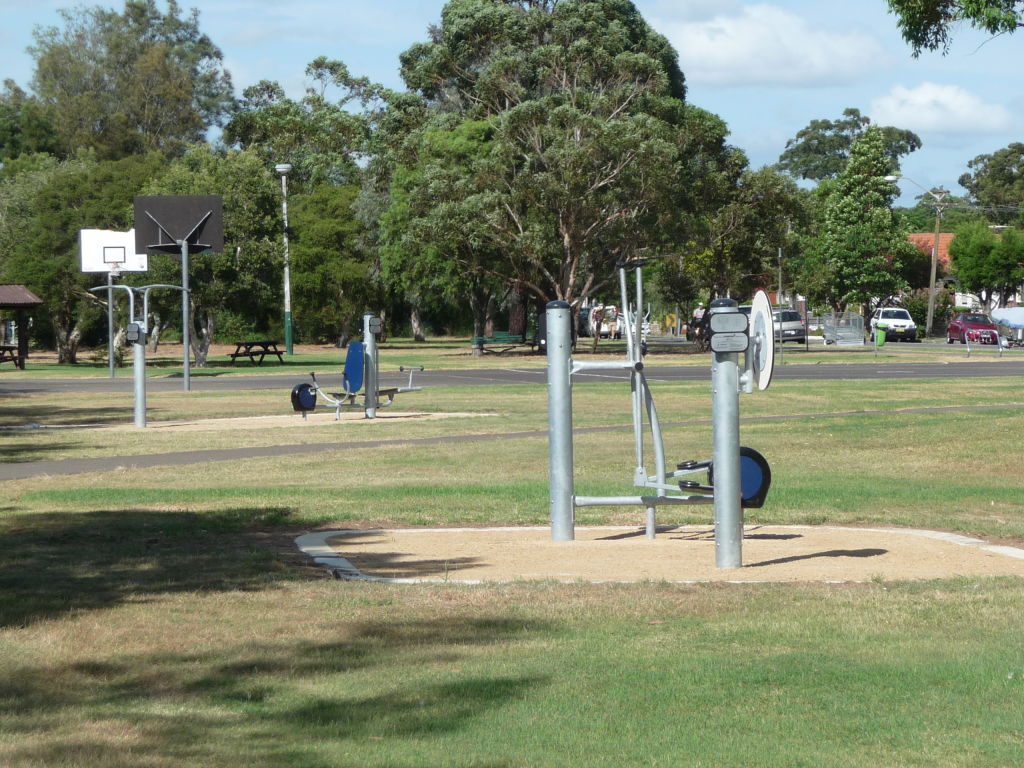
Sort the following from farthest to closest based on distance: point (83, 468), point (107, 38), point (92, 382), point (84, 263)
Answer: point (107, 38) → point (84, 263) → point (92, 382) → point (83, 468)

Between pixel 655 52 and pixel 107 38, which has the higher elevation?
pixel 107 38

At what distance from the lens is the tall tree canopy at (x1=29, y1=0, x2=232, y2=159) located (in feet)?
251

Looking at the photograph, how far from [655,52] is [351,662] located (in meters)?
56.0

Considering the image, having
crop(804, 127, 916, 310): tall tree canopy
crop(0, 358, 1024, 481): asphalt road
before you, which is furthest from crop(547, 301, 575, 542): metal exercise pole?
crop(804, 127, 916, 310): tall tree canopy

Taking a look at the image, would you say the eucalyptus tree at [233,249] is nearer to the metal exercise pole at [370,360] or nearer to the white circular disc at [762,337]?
the metal exercise pole at [370,360]

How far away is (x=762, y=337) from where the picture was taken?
28.9 feet

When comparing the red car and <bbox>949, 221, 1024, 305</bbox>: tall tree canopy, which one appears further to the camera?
<bbox>949, 221, 1024, 305</bbox>: tall tree canopy

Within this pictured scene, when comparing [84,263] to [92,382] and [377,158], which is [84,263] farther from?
[377,158]

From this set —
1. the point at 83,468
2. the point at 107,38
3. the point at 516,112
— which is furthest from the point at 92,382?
the point at 107,38

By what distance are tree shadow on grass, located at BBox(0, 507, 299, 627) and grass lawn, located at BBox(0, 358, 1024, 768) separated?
0.03 m

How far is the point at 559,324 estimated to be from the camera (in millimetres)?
9625

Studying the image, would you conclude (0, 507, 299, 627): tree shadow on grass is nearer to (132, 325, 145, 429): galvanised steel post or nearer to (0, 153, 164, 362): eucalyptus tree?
(132, 325, 145, 429): galvanised steel post

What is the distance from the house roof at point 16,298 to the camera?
4656cm

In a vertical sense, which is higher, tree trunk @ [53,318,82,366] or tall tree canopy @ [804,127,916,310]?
tall tree canopy @ [804,127,916,310]
